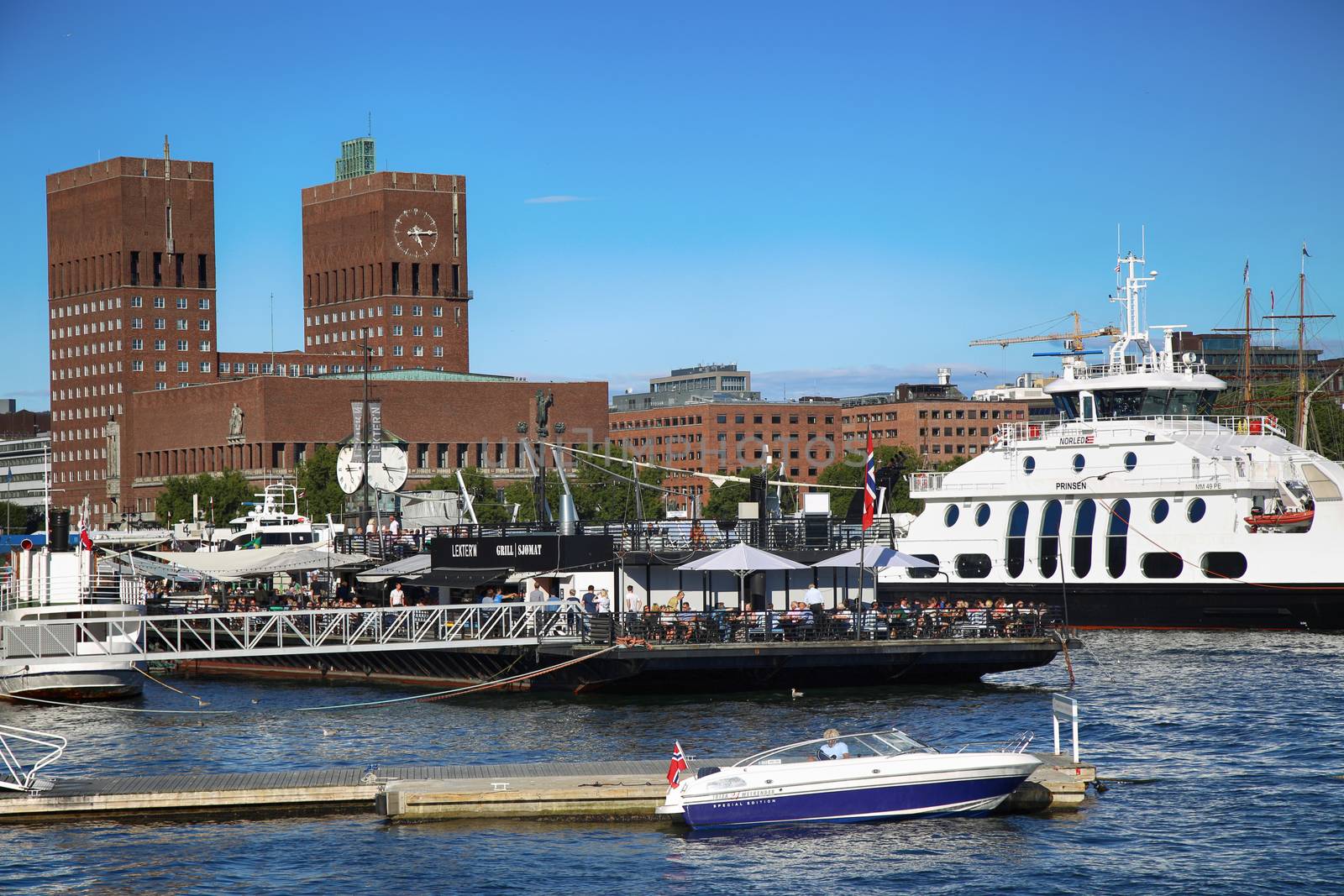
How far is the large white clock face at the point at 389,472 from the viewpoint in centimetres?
8750

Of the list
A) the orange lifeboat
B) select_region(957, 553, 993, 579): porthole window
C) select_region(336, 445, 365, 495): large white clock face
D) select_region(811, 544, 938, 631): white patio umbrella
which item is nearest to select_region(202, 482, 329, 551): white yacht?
select_region(336, 445, 365, 495): large white clock face

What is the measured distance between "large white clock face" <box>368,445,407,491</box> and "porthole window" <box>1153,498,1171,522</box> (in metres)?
38.4

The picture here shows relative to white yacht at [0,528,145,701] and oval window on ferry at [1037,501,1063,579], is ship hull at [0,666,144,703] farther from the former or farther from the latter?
oval window on ferry at [1037,501,1063,579]

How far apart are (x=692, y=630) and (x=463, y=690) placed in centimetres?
643

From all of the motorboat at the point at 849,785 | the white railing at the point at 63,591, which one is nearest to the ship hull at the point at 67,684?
the white railing at the point at 63,591

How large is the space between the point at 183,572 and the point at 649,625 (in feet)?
103

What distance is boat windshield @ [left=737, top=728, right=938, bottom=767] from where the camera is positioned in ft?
96.5

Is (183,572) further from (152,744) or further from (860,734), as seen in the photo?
(860,734)

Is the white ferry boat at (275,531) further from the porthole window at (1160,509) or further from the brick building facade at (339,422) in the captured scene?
the brick building facade at (339,422)

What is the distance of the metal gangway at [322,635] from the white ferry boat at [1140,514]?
72.6ft

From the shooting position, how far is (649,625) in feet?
143

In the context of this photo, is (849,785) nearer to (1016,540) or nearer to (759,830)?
(759,830)

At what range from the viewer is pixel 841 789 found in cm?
2914

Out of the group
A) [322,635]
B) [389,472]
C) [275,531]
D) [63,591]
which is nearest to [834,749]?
[322,635]
